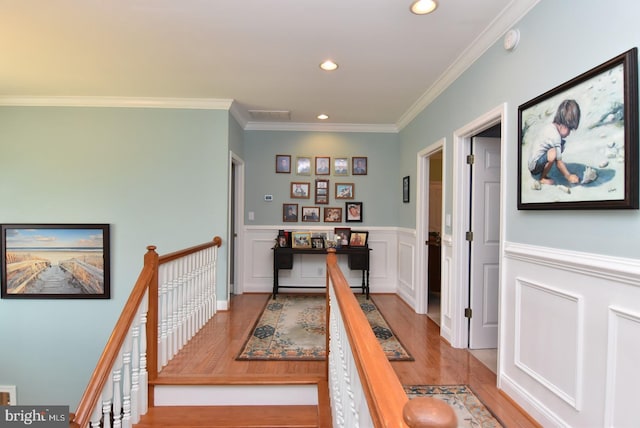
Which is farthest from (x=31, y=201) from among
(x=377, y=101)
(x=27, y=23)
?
(x=377, y=101)

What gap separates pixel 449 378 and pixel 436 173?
13.6ft

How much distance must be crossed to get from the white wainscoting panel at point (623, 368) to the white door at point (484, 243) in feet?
4.96

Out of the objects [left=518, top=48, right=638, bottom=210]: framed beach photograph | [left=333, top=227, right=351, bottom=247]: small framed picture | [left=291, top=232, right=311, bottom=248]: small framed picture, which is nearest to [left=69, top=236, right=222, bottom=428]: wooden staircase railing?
[left=291, top=232, right=311, bottom=248]: small framed picture

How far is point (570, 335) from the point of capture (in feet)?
5.49

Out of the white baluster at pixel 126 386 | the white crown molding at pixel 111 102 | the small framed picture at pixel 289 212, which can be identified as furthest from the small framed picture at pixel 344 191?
the white baluster at pixel 126 386

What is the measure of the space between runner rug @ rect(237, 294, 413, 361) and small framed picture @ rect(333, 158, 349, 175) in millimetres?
1924

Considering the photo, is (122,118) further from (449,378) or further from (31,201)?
(449,378)

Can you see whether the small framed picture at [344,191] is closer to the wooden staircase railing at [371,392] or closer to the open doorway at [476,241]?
the open doorway at [476,241]

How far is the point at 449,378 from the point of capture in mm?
2424

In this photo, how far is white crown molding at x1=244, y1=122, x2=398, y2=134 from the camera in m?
4.80

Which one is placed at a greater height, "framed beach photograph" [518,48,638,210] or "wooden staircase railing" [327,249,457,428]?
"framed beach photograph" [518,48,638,210]

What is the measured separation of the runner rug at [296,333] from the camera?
277 cm

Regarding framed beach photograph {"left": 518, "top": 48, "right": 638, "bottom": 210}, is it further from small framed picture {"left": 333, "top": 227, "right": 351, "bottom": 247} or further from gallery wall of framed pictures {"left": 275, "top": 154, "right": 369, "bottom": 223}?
gallery wall of framed pictures {"left": 275, "top": 154, "right": 369, "bottom": 223}

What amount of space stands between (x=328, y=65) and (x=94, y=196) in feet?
10.5
